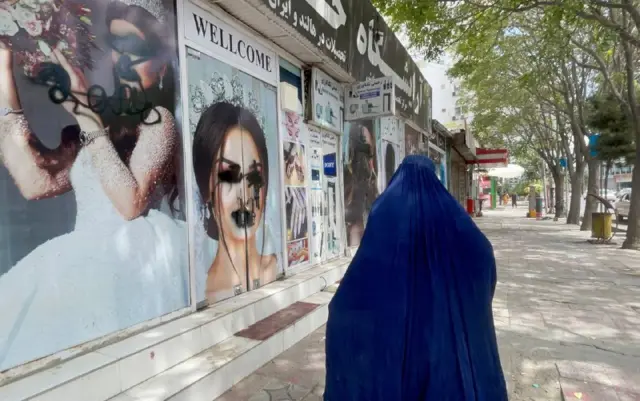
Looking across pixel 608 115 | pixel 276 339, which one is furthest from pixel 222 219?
pixel 608 115

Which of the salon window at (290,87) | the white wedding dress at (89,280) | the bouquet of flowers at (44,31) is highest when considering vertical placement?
the salon window at (290,87)

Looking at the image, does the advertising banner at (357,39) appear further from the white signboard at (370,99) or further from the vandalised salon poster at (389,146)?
the vandalised salon poster at (389,146)

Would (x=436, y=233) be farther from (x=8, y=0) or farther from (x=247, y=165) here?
(x=247, y=165)

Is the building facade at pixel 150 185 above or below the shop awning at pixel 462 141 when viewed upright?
below

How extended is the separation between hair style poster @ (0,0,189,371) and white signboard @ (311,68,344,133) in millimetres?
2904

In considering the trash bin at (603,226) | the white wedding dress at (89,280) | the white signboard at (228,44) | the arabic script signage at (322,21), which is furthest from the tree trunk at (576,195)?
the white wedding dress at (89,280)

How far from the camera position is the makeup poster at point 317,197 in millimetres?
6500

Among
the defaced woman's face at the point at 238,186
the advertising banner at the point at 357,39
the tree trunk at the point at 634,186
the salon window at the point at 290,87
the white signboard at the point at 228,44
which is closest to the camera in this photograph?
the white signboard at the point at 228,44

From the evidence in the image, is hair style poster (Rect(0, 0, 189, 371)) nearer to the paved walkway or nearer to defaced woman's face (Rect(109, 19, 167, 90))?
defaced woman's face (Rect(109, 19, 167, 90))

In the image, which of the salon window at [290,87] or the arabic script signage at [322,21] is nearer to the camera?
the arabic script signage at [322,21]

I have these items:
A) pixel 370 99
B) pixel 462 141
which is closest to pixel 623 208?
pixel 462 141

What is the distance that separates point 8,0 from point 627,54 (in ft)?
36.5

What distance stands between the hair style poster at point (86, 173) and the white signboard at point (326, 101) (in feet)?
9.53

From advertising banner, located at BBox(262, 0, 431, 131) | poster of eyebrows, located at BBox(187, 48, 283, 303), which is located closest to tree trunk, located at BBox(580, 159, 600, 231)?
advertising banner, located at BBox(262, 0, 431, 131)
